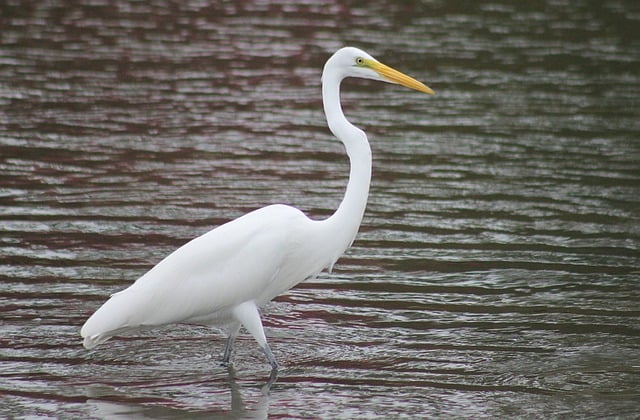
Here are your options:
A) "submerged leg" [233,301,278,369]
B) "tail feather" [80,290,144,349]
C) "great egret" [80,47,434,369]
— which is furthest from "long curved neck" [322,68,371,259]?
"tail feather" [80,290,144,349]

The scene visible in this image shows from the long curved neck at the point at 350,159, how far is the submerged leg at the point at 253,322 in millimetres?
762

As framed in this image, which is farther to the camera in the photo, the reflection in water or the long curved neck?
the long curved neck

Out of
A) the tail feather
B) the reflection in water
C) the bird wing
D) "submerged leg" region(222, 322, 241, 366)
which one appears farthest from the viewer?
"submerged leg" region(222, 322, 241, 366)

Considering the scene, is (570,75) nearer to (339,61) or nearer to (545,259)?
(545,259)

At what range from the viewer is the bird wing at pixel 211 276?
25.6 feet

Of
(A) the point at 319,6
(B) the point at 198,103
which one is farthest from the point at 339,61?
(A) the point at 319,6

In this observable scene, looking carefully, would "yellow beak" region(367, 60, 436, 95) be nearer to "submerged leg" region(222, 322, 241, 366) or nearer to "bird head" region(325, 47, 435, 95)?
"bird head" region(325, 47, 435, 95)

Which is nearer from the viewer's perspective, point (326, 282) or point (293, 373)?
point (293, 373)

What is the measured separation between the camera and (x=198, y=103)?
16.3m

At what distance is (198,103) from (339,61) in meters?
8.39

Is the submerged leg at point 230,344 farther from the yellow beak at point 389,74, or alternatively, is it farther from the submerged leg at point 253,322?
the yellow beak at point 389,74

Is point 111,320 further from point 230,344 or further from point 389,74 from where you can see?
point 389,74

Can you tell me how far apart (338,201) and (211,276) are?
4.39 metres

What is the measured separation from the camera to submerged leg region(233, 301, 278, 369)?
25.7ft
